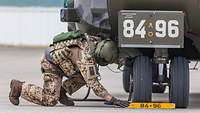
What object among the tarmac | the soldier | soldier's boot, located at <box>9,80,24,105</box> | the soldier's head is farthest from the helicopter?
soldier's boot, located at <box>9,80,24,105</box>

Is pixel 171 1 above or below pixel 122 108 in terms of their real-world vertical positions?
above

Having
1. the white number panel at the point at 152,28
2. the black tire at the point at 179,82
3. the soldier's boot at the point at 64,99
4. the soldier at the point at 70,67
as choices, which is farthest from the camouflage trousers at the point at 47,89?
the black tire at the point at 179,82

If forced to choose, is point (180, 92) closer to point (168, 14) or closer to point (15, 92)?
point (168, 14)

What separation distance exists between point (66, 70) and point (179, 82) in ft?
4.31

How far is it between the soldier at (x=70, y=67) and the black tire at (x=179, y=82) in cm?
56

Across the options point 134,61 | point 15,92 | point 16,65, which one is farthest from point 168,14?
point 16,65

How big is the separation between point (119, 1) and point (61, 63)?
1012 mm

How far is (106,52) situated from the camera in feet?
29.6

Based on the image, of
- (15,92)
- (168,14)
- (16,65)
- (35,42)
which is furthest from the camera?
(35,42)

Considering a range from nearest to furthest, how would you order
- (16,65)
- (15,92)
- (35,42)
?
(15,92) < (16,65) < (35,42)

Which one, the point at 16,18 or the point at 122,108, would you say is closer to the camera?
the point at 122,108

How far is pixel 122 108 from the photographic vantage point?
359 inches

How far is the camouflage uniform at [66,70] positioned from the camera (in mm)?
9039

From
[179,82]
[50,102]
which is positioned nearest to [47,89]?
[50,102]
